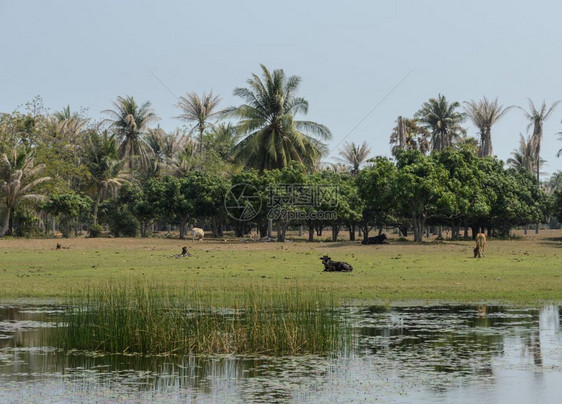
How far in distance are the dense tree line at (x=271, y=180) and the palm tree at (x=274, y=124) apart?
0.10 meters

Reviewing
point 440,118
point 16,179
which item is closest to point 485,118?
point 440,118

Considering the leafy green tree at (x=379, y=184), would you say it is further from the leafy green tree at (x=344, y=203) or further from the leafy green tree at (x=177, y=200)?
the leafy green tree at (x=177, y=200)

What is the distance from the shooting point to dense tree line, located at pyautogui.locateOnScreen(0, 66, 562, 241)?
197 ft

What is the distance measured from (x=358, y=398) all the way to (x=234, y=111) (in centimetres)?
5617

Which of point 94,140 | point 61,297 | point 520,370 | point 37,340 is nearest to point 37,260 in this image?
point 61,297

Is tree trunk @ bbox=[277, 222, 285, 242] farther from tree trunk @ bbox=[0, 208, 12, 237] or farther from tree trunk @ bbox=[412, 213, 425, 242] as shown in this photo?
tree trunk @ bbox=[0, 208, 12, 237]

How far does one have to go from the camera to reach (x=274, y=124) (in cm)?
6612

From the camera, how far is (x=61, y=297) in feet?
80.6

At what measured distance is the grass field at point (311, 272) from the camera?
82.5 ft

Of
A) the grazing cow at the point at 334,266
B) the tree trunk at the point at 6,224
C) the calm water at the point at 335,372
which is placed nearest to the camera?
the calm water at the point at 335,372

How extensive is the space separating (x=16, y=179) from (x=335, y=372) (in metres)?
61.8

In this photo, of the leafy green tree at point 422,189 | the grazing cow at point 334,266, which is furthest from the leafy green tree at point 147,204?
the grazing cow at point 334,266

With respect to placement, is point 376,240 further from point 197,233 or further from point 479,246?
point 197,233

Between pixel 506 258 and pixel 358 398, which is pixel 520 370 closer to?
pixel 358 398
